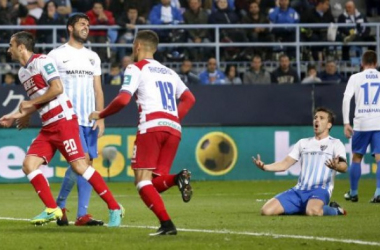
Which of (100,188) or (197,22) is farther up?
(197,22)

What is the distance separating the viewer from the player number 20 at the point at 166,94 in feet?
34.9

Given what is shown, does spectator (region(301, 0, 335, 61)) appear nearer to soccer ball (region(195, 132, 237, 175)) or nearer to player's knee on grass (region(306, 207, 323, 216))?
soccer ball (region(195, 132, 237, 175))

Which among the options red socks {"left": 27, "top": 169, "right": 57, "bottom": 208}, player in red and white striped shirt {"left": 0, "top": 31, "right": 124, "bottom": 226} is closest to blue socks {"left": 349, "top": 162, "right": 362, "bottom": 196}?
player in red and white striped shirt {"left": 0, "top": 31, "right": 124, "bottom": 226}

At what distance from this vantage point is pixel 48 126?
1159 cm

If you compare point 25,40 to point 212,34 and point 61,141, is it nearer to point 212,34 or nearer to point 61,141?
point 61,141

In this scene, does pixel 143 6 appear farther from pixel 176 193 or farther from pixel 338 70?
pixel 176 193

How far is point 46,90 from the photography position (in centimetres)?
1152

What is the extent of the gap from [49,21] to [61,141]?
12099 millimetres

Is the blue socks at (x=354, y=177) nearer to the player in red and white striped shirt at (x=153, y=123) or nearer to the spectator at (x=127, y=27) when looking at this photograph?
the player in red and white striped shirt at (x=153, y=123)

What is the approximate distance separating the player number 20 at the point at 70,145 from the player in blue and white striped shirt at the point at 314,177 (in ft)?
8.59

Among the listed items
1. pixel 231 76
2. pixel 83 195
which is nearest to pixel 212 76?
pixel 231 76

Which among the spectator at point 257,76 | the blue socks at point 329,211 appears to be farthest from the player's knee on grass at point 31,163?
the spectator at point 257,76

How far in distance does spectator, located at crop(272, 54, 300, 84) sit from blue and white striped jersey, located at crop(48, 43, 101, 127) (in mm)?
10585

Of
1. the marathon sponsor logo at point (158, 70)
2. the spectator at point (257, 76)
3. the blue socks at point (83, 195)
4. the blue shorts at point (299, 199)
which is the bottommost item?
the blue shorts at point (299, 199)
